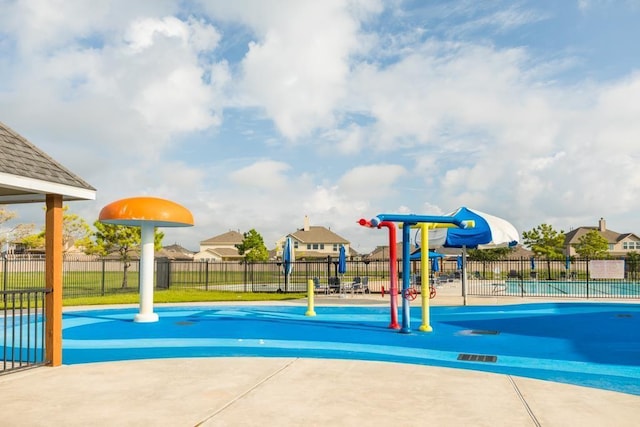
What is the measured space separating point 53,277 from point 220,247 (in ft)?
342

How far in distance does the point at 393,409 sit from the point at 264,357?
3948 millimetres

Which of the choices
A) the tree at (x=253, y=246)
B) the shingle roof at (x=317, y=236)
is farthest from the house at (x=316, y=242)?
the tree at (x=253, y=246)

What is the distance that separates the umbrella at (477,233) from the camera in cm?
1775

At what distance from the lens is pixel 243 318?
54.0 feet

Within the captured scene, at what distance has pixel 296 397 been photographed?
6523 millimetres

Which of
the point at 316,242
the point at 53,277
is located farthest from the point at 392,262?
the point at 316,242

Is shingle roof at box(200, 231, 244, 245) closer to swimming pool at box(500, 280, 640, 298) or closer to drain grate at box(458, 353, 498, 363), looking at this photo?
swimming pool at box(500, 280, 640, 298)

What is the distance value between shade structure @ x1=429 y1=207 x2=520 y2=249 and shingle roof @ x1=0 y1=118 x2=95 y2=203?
1200 centimetres

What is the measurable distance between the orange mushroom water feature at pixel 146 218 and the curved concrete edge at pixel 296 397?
6485 millimetres

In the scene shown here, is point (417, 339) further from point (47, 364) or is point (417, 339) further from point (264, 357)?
point (47, 364)

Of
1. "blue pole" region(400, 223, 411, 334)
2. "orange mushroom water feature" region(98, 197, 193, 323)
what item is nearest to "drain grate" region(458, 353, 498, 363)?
"blue pole" region(400, 223, 411, 334)

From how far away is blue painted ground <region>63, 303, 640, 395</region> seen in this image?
9.25 meters

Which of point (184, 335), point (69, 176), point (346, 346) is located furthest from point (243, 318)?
point (69, 176)

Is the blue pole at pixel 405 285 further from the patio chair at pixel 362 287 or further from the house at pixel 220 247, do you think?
the house at pixel 220 247
